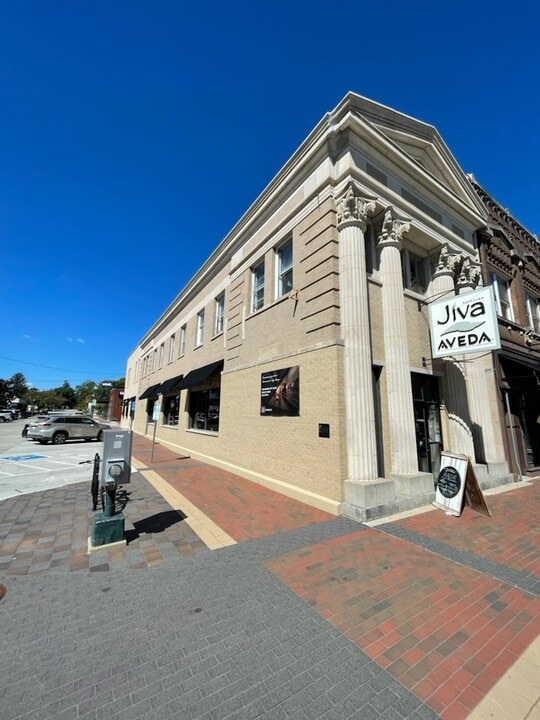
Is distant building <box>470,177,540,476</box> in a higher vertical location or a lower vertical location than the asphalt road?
higher

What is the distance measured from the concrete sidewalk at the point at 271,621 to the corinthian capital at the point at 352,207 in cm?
670

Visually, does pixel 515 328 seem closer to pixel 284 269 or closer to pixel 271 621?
pixel 284 269

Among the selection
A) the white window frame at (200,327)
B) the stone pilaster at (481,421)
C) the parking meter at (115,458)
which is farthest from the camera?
the white window frame at (200,327)

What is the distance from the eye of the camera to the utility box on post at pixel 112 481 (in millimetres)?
4727

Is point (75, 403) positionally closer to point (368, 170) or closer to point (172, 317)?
point (172, 317)

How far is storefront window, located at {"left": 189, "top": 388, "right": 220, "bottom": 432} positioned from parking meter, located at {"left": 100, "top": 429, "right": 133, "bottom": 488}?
782 centimetres

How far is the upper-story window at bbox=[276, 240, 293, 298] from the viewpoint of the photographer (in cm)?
953

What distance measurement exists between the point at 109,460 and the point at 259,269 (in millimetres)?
8239

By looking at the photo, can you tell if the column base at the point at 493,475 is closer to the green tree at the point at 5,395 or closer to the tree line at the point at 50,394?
the tree line at the point at 50,394

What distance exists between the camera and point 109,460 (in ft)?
16.3

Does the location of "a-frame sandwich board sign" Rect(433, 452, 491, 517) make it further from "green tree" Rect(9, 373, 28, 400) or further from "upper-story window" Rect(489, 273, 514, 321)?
"green tree" Rect(9, 373, 28, 400)

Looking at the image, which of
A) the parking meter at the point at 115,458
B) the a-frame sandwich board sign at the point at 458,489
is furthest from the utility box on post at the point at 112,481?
the a-frame sandwich board sign at the point at 458,489

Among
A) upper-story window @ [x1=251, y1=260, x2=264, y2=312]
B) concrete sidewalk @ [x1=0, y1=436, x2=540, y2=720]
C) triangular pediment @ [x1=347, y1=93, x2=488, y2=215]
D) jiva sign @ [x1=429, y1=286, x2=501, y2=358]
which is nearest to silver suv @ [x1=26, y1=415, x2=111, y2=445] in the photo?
upper-story window @ [x1=251, y1=260, x2=264, y2=312]

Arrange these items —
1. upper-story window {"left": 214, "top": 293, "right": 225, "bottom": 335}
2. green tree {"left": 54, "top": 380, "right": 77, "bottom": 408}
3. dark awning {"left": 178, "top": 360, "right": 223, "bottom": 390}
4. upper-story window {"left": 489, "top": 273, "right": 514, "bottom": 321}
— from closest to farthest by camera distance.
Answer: upper-story window {"left": 489, "top": 273, "right": 514, "bottom": 321} < dark awning {"left": 178, "top": 360, "right": 223, "bottom": 390} < upper-story window {"left": 214, "top": 293, "right": 225, "bottom": 335} < green tree {"left": 54, "top": 380, "right": 77, "bottom": 408}
